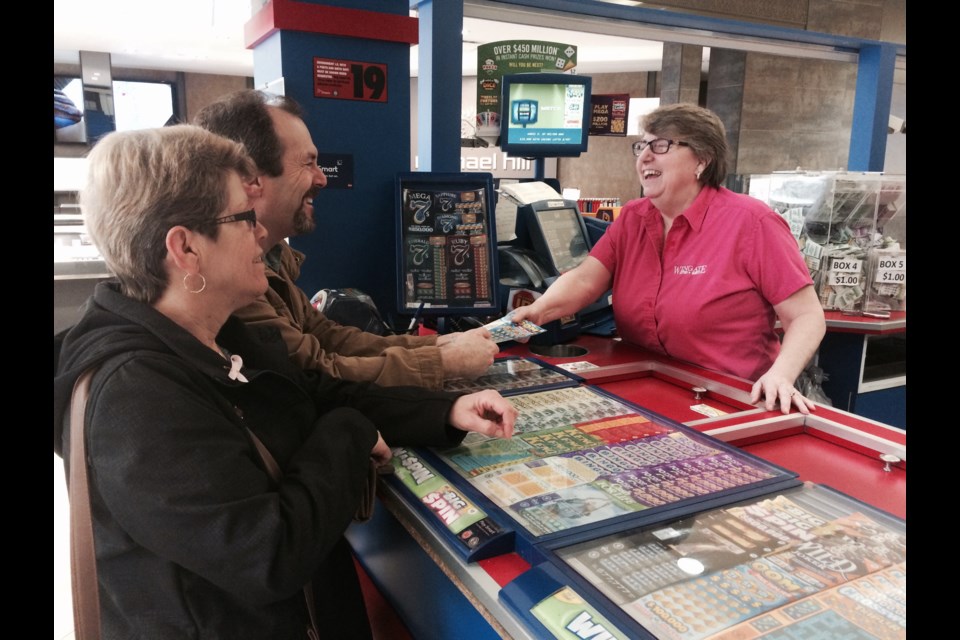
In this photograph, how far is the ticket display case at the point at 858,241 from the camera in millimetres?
3779

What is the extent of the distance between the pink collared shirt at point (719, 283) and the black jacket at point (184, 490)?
1540 mm

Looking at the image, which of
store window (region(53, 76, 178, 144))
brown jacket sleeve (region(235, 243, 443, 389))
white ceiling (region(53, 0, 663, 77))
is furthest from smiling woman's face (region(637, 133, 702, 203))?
store window (region(53, 76, 178, 144))

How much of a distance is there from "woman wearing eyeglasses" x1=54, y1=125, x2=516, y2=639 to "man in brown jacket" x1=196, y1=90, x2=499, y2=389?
532 mm

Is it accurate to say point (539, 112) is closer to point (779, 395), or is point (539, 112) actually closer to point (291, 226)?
point (291, 226)

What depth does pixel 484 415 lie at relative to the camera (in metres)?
1.67

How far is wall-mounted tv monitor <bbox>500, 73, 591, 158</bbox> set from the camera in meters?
3.78

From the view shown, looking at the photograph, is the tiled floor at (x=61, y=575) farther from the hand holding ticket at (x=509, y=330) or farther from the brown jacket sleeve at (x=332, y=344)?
the hand holding ticket at (x=509, y=330)

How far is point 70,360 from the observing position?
1.16 m

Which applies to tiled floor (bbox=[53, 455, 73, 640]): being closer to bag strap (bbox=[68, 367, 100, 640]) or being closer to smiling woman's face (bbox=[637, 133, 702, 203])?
bag strap (bbox=[68, 367, 100, 640])

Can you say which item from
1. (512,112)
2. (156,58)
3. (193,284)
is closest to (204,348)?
(193,284)

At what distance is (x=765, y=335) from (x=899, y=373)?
80.8 inches

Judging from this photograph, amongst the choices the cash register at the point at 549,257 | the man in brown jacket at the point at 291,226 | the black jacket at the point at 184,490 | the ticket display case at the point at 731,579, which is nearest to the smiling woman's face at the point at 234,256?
the black jacket at the point at 184,490

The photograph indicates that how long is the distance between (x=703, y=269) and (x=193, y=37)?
13.0m
